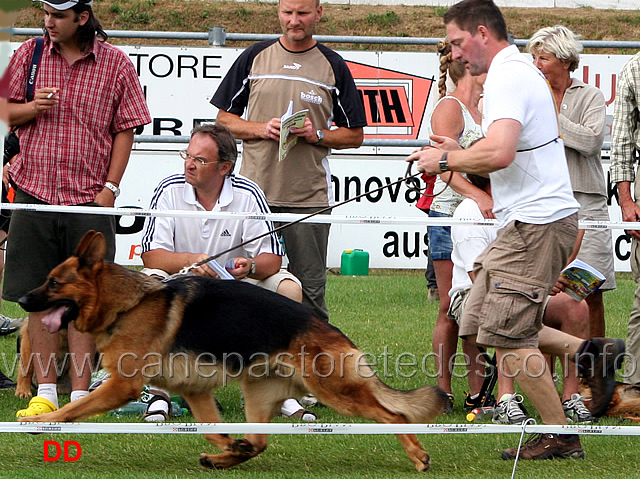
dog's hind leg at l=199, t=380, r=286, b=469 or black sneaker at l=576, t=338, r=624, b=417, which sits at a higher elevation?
black sneaker at l=576, t=338, r=624, b=417

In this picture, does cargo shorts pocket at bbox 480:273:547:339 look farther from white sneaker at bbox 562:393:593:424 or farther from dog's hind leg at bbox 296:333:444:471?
white sneaker at bbox 562:393:593:424

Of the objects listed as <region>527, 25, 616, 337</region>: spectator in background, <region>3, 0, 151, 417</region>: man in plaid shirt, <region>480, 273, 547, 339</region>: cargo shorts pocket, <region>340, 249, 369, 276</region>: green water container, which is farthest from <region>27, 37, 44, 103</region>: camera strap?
<region>340, 249, 369, 276</region>: green water container

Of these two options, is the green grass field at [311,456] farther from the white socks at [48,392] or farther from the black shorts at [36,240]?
the black shorts at [36,240]

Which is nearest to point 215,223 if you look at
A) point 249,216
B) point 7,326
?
point 249,216

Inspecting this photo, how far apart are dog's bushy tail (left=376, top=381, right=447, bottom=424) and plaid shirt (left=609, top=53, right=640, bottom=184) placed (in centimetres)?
235

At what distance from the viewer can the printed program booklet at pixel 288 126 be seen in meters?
5.77

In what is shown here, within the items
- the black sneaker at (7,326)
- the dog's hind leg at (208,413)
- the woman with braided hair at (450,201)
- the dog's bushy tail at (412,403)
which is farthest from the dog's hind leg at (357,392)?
the black sneaker at (7,326)

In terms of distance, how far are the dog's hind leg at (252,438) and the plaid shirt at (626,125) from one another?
2763 mm

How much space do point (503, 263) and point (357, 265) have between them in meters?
6.94

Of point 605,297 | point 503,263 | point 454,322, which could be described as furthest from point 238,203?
point 605,297

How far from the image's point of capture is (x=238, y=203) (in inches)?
226

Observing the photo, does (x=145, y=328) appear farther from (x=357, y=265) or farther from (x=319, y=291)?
(x=357, y=265)

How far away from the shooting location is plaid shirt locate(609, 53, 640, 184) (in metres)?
6.13

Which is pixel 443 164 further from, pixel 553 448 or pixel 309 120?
pixel 309 120
